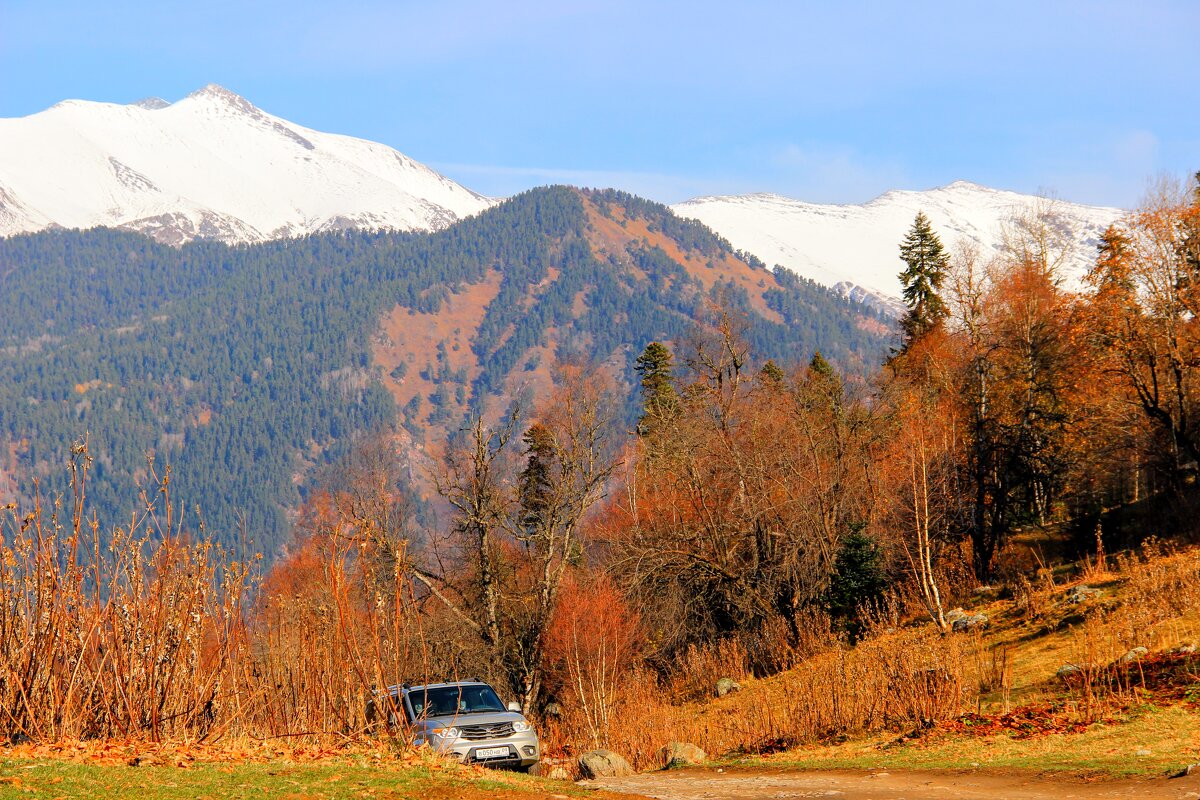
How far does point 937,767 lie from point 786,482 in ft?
86.1

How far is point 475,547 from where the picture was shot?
3925 centimetres

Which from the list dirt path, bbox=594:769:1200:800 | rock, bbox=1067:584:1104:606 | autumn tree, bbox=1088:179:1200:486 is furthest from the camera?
autumn tree, bbox=1088:179:1200:486

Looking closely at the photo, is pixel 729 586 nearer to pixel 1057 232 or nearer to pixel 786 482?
pixel 786 482

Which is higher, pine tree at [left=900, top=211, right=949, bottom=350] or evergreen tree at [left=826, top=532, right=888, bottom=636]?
pine tree at [left=900, top=211, right=949, bottom=350]

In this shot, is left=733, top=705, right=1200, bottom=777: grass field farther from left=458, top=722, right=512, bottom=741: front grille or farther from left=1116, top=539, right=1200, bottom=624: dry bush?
left=1116, top=539, right=1200, bottom=624: dry bush

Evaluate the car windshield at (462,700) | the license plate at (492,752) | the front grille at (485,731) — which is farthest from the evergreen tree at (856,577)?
the license plate at (492,752)

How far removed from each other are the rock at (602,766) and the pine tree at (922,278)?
52.7 metres

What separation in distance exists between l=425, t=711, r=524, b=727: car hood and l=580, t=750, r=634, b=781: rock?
1374mm

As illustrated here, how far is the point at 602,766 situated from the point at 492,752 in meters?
2.11

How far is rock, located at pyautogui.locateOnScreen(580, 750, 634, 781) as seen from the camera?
17.7m

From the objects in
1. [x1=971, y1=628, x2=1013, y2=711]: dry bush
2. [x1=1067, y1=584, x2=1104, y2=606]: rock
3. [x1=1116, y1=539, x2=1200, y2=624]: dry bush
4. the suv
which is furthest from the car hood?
[x1=1067, y1=584, x2=1104, y2=606]: rock

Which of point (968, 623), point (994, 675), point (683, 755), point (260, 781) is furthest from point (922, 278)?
point (260, 781)

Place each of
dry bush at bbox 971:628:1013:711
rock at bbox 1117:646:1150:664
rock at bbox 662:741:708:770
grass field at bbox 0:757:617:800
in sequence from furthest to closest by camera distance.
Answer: rock at bbox 662:741:708:770, dry bush at bbox 971:628:1013:711, rock at bbox 1117:646:1150:664, grass field at bbox 0:757:617:800

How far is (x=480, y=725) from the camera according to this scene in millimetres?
16719
